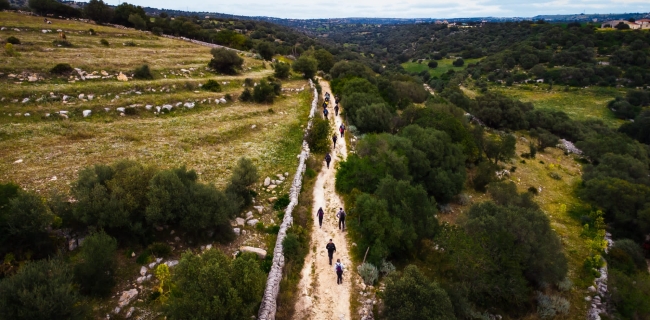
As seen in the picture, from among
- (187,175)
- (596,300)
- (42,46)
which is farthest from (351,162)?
(42,46)

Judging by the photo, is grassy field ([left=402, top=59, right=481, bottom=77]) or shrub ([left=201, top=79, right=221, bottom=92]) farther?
grassy field ([left=402, top=59, right=481, bottom=77])

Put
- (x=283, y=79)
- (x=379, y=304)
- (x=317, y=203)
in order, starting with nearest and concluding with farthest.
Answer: (x=379, y=304), (x=317, y=203), (x=283, y=79)

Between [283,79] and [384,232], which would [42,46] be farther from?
[384,232]

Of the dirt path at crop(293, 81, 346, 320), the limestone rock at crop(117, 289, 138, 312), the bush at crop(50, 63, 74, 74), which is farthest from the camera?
the bush at crop(50, 63, 74, 74)

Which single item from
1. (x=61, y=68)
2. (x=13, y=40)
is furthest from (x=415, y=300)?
(x=13, y=40)

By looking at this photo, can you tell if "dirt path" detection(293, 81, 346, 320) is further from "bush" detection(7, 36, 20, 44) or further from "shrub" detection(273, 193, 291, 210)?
"bush" detection(7, 36, 20, 44)

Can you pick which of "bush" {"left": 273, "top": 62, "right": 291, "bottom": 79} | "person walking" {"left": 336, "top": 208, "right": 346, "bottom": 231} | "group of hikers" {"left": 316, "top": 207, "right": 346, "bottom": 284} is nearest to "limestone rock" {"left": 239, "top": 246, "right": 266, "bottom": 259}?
"group of hikers" {"left": 316, "top": 207, "right": 346, "bottom": 284}
